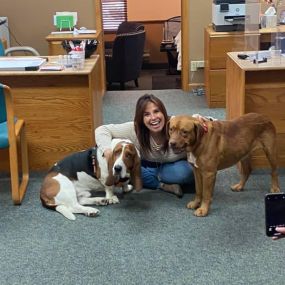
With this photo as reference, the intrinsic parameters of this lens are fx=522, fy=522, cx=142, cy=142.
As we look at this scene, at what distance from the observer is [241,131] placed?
3023 mm

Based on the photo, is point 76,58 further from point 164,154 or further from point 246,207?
point 246,207

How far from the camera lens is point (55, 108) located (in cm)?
352

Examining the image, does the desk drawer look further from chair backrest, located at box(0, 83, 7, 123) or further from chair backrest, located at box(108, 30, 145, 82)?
chair backrest, located at box(0, 83, 7, 123)

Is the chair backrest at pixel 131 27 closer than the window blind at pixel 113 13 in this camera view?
Yes

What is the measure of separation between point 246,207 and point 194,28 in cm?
331

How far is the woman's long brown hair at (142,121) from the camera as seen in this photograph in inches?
120

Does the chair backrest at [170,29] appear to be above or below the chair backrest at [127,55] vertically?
above

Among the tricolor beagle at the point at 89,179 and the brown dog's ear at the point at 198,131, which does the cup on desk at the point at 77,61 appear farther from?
the brown dog's ear at the point at 198,131

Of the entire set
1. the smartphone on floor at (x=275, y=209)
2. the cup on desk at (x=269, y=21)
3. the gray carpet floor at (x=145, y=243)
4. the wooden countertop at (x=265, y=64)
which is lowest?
the gray carpet floor at (x=145, y=243)

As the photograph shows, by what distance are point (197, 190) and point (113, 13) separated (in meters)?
5.72

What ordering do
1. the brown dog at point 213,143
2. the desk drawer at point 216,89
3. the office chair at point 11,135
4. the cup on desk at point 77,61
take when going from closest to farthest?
1. the brown dog at point 213,143
2. the office chair at point 11,135
3. the cup on desk at point 77,61
4. the desk drawer at point 216,89

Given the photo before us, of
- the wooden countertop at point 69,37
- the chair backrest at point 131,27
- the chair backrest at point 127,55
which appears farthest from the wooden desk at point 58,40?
the chair backrest at point 131,27

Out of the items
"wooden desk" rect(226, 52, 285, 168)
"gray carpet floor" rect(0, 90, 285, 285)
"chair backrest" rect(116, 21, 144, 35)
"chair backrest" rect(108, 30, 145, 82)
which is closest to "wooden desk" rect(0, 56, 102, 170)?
"gray carpet floor" rect(0, 90, 285, 285)

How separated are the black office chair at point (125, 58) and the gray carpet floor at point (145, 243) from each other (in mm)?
3297
